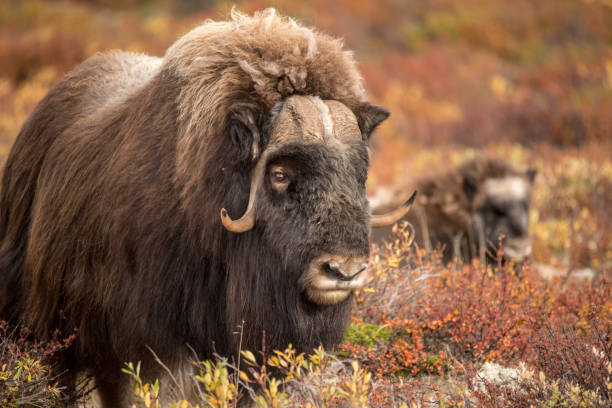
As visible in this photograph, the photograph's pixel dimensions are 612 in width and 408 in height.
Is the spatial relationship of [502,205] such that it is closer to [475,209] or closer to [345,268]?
[475,209]

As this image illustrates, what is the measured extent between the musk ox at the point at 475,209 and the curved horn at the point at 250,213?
2.81 metres

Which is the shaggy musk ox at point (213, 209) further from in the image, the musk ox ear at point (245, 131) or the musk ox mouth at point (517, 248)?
the musk ox mouth at point (517, 248)

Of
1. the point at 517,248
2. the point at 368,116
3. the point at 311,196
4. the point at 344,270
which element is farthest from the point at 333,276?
the point at 517,248

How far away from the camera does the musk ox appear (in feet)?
16.0

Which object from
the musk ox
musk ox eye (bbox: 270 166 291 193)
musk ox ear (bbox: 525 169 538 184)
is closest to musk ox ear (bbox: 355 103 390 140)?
musk ox eye (bbox: 270 166 291 193)

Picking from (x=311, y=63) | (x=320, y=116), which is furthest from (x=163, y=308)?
(x=311, y=63)

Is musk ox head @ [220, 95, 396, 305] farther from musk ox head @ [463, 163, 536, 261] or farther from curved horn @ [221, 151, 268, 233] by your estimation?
musk ox head @ [463, 163, 536, 261]

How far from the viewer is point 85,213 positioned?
2357 millimetres

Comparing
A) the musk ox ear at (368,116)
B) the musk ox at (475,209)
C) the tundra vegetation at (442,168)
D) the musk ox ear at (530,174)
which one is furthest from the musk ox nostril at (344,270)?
the musk ox ear at (530,174)

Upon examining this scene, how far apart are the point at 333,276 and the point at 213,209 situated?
491 mm

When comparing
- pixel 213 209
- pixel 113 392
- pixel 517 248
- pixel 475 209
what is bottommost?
pixel 113 392

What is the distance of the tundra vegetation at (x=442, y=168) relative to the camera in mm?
2234

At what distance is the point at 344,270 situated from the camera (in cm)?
187

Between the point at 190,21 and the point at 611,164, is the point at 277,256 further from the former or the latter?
the point at 190,21
